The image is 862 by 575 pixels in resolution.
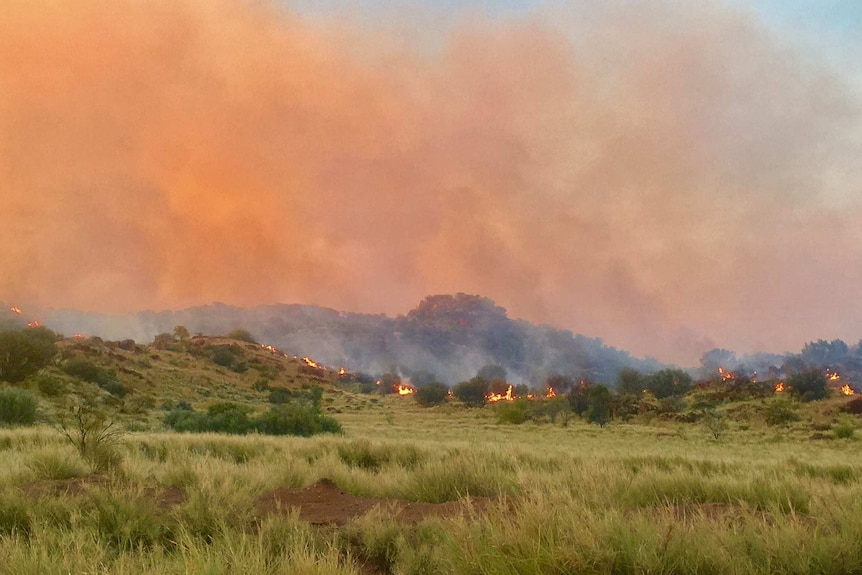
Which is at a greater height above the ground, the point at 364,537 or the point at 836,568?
the point at 836,568

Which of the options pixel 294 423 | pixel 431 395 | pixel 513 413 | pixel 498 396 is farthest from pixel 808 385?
pixel 294 423

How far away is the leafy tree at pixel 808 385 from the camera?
67.8 m

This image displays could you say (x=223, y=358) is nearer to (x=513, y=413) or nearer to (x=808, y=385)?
(x=513, y=413)

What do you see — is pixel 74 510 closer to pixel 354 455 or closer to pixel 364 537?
pixel 364 537

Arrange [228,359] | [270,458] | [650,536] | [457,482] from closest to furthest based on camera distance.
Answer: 1. [650,536]
2. [457,482]
3. [270,458]
4. [228,359]

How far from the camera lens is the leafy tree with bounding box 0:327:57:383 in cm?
4456

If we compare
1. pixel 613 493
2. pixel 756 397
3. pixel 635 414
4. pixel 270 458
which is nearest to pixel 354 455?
pixel 270 458

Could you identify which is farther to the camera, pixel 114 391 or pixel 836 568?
pixel 114 391

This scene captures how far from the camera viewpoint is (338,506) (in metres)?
8.30

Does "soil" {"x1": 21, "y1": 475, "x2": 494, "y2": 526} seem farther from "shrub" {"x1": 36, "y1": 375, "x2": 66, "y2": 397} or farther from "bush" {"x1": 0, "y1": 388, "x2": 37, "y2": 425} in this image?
"shrub" {"x1": 36, "y1": 375, "x2": 66, "y2": 397}

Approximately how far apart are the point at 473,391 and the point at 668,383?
106 feet

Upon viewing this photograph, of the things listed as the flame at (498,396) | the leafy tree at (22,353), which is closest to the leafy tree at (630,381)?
the flame at (498,396)

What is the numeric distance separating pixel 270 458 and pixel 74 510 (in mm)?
7439

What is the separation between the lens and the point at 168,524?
6.36 metres
